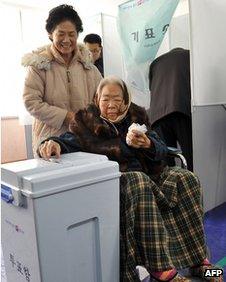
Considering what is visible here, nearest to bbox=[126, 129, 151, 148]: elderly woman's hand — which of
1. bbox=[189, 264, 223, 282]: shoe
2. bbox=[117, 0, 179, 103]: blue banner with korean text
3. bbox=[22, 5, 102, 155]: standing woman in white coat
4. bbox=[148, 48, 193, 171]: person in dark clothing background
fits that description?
bbox=[22, 5, 102, 155]: standing woman in white coat

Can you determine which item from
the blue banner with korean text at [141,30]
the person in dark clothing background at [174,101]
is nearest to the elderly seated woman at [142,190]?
the person in dark clothing background at [174,101]

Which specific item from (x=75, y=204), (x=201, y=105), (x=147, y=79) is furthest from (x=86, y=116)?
(x=147, y=79)

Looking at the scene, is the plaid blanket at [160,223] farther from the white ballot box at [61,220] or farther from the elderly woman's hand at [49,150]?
the elderly woman's hand at [49,150]

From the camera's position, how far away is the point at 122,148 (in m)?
1.44

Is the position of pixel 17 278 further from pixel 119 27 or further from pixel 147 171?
pixel 119 27

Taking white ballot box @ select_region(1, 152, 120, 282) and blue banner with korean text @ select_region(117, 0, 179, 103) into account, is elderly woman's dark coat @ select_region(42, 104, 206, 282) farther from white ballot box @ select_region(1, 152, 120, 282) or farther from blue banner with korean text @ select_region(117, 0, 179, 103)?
blue banner with korean text @ select_region(117, 0, 179, 103)

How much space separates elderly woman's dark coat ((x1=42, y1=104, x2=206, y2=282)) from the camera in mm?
1212

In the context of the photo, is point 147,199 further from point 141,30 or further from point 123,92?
point 141,30

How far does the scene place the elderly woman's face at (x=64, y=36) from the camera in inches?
65.0

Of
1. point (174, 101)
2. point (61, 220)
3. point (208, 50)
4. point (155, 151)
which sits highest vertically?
point (208, 50)

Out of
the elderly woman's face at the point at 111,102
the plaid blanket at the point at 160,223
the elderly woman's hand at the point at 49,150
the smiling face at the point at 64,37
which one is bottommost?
the plaid blanket at the point at 160,223

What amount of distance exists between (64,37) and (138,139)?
69cm

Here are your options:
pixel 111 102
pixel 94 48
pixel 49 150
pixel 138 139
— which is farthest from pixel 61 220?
pixel 94 48

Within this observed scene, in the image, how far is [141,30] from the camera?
2.41 metres
